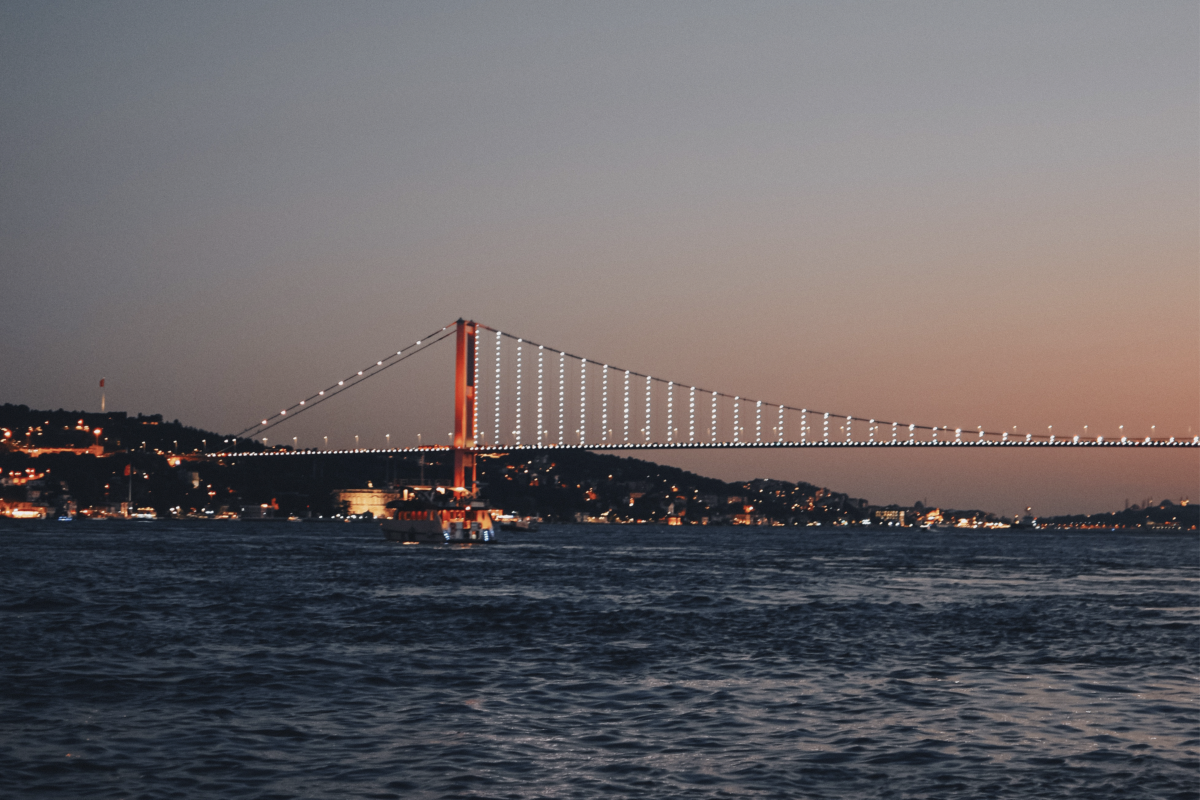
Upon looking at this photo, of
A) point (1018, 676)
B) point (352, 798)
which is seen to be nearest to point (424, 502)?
point (1018, 676)

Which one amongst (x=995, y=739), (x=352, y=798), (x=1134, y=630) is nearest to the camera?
(x=352, y=798)

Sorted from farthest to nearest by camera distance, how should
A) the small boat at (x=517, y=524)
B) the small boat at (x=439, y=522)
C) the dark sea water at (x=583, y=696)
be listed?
the small boat at (x=517, y=524) → the small boat at (x=439, y=522) → the dark sea water at (x=583, y=696)

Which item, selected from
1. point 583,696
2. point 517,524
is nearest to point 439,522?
point 517,524

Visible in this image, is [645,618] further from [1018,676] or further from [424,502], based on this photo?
[424,502]

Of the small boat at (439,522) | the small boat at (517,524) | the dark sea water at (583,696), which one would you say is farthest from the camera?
the small boat at (517,524)

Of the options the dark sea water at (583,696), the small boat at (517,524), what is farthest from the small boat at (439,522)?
the dark sea water at (583,696)

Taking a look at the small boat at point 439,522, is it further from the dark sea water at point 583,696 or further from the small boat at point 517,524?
the dark sea water at point 583,696

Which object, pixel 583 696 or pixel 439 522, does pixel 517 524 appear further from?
pixel 583 696

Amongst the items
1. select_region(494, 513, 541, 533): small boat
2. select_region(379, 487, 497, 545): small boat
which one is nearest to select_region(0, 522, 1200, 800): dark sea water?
select_region(379, 487, 497, 545): small boat
